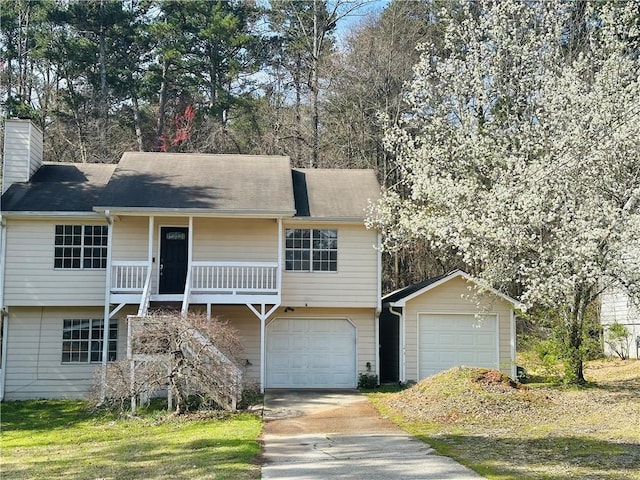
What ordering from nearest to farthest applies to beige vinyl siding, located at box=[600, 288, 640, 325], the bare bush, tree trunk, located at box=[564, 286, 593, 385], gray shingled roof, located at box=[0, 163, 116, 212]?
the bare bush
tree trunk, located at box=[564, 286, 593, 385]
gray shingled roof, located at box=[0, 163, 116, 212]
beige vinyl siding, located at box=[600, 288, 640, 325]

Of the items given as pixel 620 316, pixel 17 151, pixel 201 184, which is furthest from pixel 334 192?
pixel 620 316

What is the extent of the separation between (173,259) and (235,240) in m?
1.67

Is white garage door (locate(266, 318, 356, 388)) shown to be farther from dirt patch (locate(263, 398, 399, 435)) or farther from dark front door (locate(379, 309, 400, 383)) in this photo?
dirt patch (locate(263, 398, 399, 435))

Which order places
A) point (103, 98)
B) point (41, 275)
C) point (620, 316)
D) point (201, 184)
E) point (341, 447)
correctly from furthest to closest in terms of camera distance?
1. point (103, 98)
2. point (620, 316)
3. point (201, 184)
4. point (41, 275)
5. point (341, 447)

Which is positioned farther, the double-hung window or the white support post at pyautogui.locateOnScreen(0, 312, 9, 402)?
the double-hung window

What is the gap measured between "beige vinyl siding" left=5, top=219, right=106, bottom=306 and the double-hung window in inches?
27.4

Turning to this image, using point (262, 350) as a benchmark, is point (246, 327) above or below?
above

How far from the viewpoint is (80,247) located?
1805 cm

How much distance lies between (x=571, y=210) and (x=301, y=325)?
24.7ft

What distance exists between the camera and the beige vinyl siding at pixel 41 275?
1766 cm

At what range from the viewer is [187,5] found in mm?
31484

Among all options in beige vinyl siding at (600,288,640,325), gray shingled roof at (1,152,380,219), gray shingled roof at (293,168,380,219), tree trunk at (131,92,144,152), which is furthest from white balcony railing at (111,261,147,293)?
tree trunk at (131,92,144,152)

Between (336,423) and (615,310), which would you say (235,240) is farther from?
(615,310)

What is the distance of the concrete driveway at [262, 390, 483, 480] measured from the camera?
29.0ft
